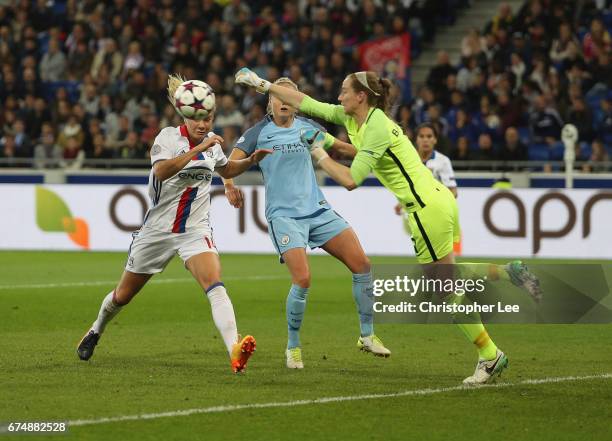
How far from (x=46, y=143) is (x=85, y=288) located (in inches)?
413

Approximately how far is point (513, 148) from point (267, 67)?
6.06 m

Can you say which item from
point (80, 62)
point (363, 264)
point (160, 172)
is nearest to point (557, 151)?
point (80, 62)

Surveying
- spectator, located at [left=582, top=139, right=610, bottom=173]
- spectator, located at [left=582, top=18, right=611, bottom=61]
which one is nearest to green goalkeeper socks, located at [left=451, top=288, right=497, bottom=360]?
spectator, located at [left=582, top=139, right=610, bottom=173]

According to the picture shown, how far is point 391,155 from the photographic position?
901 cm

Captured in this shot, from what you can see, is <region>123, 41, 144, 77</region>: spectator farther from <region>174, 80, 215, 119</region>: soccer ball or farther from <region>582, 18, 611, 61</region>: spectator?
<region>174, 80, 215, 119</region>: soccer ball

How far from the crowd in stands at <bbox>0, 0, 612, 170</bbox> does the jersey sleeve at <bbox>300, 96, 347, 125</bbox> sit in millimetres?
11989

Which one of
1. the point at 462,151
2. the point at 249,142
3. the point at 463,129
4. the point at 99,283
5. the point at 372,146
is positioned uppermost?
the point at 372,146

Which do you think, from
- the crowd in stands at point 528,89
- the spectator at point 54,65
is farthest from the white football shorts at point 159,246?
the spectator at point 54,65

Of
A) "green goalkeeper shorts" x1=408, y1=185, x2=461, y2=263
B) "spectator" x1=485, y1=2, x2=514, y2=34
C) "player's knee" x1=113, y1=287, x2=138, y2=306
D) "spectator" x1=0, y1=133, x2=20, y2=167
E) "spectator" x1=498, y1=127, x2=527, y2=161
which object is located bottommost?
"spectator" x1=0, y1=133, x2=20, y2=167

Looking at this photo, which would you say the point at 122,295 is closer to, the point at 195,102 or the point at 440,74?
the point at 195,102

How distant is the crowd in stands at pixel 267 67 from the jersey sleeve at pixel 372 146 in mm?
12405

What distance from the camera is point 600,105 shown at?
2297 centimetres

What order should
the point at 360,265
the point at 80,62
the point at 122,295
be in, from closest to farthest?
the point at 122,295
the point at 360,265
the point at 80,62

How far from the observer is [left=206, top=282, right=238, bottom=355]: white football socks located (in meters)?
9.10
